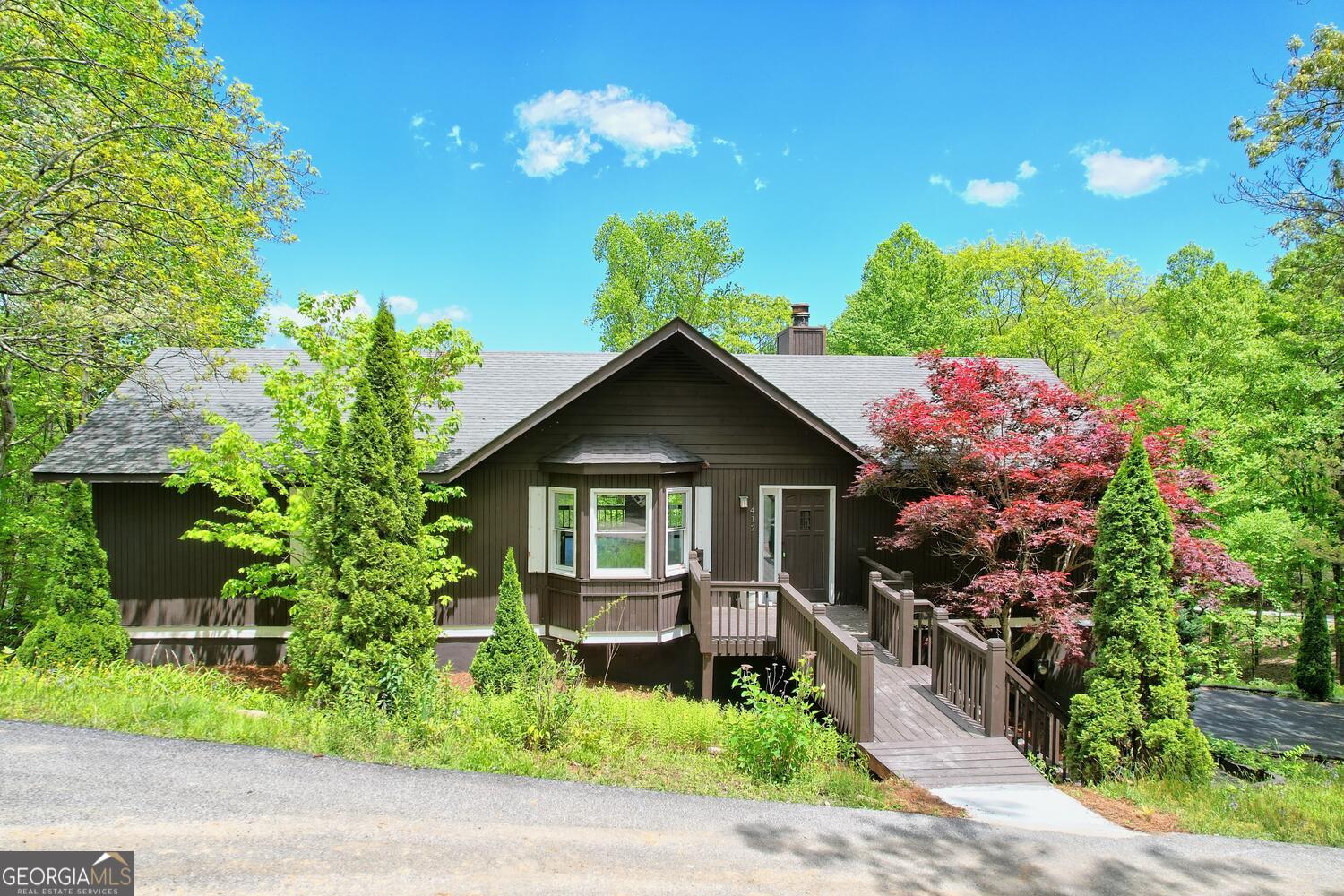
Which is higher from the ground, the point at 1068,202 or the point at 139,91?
the point at 1068,202

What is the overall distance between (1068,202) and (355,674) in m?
27.0

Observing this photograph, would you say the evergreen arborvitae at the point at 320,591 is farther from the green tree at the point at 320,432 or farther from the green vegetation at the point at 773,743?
the green vegetation at the point at 773,743

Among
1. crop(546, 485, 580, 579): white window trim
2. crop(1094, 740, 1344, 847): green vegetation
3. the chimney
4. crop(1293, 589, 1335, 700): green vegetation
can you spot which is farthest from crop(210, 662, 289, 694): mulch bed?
crop(1293, 589, 1335, 700): green vegetation

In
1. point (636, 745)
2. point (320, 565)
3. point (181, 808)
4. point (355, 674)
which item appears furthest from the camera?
point (320, 565)

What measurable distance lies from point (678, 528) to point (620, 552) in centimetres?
108

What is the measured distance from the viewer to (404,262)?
12805mm

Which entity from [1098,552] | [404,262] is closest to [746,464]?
[1098,552]

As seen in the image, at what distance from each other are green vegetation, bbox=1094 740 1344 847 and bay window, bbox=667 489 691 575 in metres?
5.95

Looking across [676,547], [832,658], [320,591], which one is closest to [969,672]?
[832,658]

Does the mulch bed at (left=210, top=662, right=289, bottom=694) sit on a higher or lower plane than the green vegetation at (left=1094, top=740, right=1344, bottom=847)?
lower

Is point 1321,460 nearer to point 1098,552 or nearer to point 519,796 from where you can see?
point 1098,552

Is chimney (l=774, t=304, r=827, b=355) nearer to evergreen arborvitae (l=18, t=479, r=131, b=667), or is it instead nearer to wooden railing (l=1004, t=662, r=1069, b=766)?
wooden railing (l=1004, t=662, r=1069, b=766)

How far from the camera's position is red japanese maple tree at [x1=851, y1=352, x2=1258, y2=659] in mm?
8430

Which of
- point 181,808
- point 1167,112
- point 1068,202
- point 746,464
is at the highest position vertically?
point 1068,202
